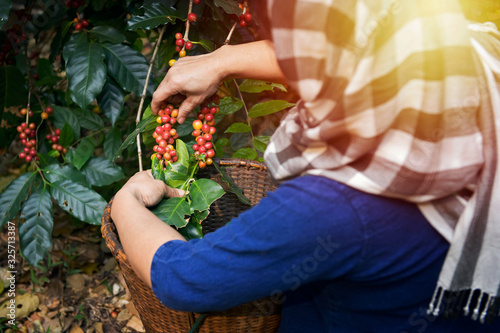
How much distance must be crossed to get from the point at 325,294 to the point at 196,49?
39.0 inches

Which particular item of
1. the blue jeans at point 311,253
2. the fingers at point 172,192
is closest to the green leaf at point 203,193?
the fingers at point 172,192

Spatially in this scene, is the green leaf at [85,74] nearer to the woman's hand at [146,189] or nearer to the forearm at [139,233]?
the woman's hand at [146,189]

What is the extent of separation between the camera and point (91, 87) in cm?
144

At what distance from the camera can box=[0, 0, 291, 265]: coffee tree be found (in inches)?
55.0

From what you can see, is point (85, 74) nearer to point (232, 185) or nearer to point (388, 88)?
point (232, 185)

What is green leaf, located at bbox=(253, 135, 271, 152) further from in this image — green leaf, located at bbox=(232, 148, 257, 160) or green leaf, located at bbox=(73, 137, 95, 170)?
green leaf, located at bbox=(73, 137, 95, 170)

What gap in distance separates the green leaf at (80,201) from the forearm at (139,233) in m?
0.52

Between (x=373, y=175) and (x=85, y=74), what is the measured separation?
3.77 feet

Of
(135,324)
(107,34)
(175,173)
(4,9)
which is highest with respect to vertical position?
(4,9)

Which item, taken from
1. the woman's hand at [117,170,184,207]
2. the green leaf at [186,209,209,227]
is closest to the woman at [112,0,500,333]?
the woman's hand at [117,170,184,207]

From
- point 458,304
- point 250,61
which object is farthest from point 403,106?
point 250,61

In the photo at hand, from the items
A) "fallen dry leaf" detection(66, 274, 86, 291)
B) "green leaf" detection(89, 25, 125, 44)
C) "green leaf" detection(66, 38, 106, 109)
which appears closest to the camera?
"green leaf" detection(66, 38, 106, 109)

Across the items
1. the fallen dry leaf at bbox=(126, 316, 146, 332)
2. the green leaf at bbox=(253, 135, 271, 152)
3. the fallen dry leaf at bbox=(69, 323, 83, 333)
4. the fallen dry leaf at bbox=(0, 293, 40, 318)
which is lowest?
the fallen dry leaf at bbox=(126, 316, 146, 332)

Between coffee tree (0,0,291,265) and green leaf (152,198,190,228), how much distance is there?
17cm
